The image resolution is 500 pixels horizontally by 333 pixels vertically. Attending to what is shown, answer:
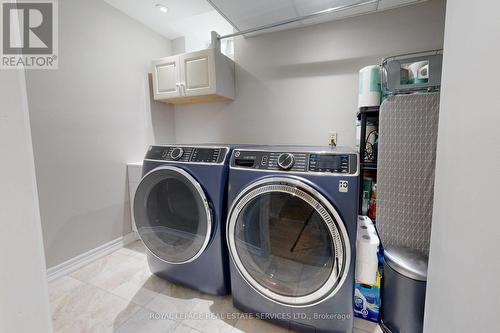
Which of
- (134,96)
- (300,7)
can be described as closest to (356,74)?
(300,7)

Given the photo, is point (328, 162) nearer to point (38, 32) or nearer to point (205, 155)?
point (205, 155)

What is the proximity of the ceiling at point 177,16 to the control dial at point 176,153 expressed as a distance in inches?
52.5

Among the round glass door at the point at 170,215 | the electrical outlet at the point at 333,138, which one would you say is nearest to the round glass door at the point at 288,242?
the round glass door at the point at 170,215

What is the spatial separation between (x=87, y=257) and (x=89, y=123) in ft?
3.65

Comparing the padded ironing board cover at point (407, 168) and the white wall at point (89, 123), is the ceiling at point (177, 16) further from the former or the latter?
the padded ironing board cover at point (407, 168)

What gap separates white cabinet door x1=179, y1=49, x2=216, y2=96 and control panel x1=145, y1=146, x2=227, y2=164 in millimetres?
761

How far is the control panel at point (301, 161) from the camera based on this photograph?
97 cm

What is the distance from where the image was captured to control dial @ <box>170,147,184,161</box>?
53.1 inches

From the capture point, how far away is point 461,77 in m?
0.66

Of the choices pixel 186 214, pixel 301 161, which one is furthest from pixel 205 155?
pixel 301 161

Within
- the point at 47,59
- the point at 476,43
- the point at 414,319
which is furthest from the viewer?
the point at 47,59

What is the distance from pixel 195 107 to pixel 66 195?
1.45 metres

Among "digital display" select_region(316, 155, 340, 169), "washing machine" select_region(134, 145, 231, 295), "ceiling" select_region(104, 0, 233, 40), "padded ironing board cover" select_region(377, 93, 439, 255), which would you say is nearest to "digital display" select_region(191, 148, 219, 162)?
"washing machine" select_region(134, 145, 231, 295)

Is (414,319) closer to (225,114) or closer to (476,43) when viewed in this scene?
(476,43)
